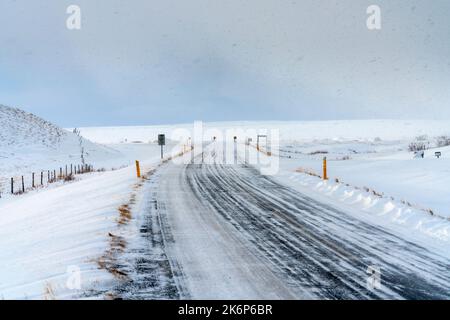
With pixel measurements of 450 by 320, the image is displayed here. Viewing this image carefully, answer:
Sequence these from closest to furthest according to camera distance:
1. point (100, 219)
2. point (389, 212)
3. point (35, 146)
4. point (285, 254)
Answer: point (285, 254) < point (100, 219) < point (389, 212) < point (35, 146)

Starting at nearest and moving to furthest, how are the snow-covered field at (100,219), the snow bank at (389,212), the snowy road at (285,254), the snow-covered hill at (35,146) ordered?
the snowy road at (285,254), the snow-covered field at (100,219), the snow bank at (389,212), the snow-covered hill at (35,146)

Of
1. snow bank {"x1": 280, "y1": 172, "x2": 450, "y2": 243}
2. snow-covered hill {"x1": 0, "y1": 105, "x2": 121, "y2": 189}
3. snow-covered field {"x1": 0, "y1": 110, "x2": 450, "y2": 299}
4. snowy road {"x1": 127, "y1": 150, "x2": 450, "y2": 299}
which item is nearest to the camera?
snowy road {"x1": 127, "y1": 150, "x2": 450, "y2": 299}

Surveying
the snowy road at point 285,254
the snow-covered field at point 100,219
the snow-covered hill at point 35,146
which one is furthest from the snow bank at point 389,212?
the snow-covered hill at point 35,146

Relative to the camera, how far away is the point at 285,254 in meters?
7.54

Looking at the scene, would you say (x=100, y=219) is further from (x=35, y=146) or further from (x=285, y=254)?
(x=35, y=146)

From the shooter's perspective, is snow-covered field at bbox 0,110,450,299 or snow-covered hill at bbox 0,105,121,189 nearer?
snow-covered field at bbox 0,110,450,299

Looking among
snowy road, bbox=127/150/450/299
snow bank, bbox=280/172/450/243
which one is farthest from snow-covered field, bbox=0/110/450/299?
snowy road, bbox=127/150/450/299

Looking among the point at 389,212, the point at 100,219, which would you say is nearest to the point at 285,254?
the point at 100,219

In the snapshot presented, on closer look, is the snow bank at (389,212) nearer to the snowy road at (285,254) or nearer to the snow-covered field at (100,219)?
the snow-covered field at (100,219)

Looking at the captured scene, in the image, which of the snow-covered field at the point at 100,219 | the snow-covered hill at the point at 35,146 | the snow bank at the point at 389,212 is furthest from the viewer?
the snow-covered hill at the point at 35,146

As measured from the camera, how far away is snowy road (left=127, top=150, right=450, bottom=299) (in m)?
5.86

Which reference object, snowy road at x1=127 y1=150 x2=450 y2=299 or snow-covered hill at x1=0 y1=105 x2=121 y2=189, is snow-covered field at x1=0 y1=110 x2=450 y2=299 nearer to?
snowy road at x1=127 y1=150 x2=450 y2=299

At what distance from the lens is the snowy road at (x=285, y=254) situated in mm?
5863
